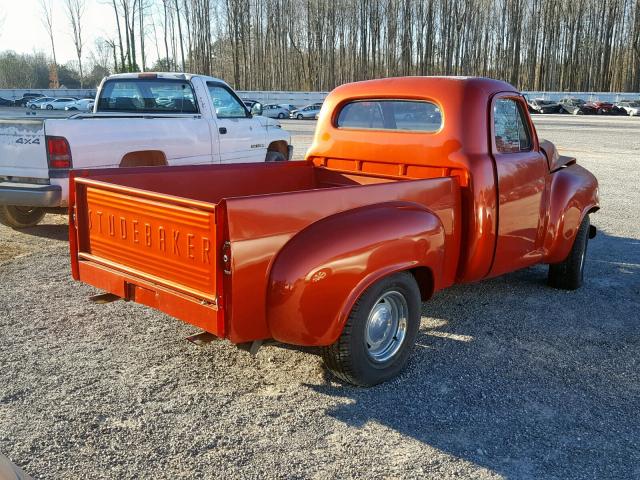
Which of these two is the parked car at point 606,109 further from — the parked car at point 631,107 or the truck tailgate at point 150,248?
the truck tailgate at point 150,248

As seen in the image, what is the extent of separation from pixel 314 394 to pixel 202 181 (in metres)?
1.93

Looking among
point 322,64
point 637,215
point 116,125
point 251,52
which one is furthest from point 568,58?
point 116,125

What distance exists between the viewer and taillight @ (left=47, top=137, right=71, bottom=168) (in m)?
6.47

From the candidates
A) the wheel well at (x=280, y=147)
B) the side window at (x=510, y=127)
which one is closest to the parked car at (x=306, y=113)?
the wheel well at (x=280, y=147)

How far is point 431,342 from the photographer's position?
14.5 ft

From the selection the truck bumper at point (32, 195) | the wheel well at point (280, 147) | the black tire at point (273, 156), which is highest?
the wheel well at point (280, 147)

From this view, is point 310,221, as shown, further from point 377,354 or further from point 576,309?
point 576,309

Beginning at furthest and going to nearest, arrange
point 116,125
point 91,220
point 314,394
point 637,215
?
point 637,215, point 116,125, point 91,220, point 314,394

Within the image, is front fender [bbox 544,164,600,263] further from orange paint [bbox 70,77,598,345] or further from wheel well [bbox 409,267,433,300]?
wheel well [bbox 409,267,433,300]

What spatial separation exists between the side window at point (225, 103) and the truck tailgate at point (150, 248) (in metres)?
5.04

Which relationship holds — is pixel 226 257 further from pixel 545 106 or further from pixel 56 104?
A: pixel 545 106

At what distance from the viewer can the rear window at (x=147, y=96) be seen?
845cm

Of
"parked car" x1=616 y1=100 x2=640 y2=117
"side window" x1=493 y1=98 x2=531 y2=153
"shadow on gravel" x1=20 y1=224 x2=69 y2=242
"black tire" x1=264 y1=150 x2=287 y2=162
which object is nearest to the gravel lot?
"side window" x1=493 y1=98 x2=531 y2=153

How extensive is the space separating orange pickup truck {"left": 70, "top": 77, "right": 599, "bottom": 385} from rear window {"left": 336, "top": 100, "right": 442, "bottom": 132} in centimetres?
1
